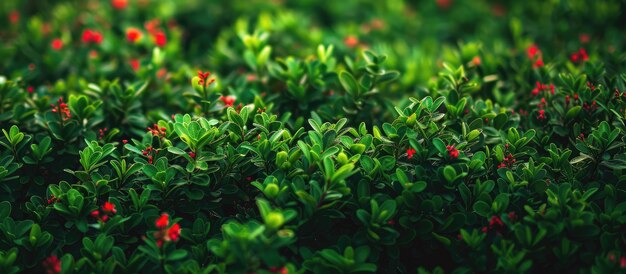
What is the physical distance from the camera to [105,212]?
7.68ft

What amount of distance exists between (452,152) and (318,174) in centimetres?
59

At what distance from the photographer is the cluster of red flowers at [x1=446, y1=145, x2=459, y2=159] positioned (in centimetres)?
230

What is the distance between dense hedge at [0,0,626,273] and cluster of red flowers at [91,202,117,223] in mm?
21

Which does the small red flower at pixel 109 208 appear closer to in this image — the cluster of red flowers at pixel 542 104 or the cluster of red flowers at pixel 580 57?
the cluster of red flowers at pixel 542 104

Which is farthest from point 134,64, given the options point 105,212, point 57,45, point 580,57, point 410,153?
point 580,57

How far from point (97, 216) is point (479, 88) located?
2205 millimetres

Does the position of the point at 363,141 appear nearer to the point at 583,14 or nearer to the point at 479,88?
the point at 479,88

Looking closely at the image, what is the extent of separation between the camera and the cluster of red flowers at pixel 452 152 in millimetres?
2303

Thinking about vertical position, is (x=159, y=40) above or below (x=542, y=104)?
above

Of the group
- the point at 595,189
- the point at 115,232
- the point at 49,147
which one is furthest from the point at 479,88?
the point at 49,147

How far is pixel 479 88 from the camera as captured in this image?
125 inches

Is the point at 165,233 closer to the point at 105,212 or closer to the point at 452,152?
the point at 105,212

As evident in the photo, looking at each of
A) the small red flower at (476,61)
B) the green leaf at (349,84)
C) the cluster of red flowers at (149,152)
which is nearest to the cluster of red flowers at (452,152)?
the green leaf at (349,84)

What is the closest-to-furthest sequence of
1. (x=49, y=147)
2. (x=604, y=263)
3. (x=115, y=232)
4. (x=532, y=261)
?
1. (x=604, y=263)
2. (x=532, y=261)
3. (x=115, y=232)
4. (x=49, y=147)
